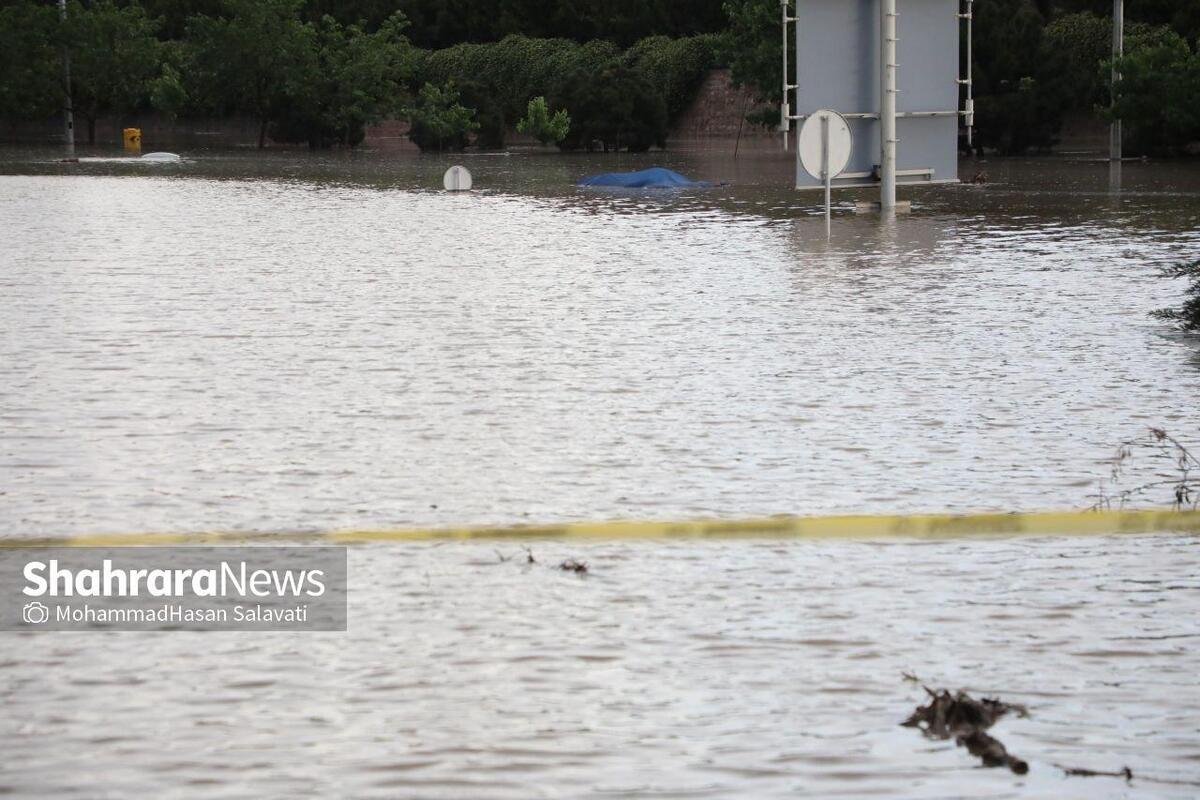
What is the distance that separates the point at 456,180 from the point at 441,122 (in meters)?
27.0

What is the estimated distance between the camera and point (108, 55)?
68.9 metres

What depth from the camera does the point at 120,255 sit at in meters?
19.1

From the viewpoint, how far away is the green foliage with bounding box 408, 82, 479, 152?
59812 mm

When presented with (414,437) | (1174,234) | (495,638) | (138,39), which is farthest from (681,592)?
(138,39)

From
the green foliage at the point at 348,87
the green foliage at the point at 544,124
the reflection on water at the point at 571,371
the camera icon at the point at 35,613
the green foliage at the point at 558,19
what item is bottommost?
the camera icon at the point at 35,613

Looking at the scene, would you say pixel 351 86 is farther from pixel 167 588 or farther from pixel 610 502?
pixel 167 588

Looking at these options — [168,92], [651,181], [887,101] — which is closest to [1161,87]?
[651,181]

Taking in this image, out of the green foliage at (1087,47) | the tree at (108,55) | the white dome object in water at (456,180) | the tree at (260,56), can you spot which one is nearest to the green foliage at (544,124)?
the tree at (260,56)

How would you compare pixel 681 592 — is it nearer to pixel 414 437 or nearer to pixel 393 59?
pixel 414 437

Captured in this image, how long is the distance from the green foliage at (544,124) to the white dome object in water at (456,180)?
2496 cm

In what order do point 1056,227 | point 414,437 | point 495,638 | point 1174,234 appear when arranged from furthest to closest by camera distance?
point 1056,227
point 1174,234
point 414,437
point 495,638

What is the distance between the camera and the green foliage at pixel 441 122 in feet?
Answer: 196

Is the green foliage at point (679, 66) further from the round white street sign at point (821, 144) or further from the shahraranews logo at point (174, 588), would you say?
the shahraranews logo at point (174, 588)

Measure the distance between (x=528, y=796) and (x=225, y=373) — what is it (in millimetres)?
6857
